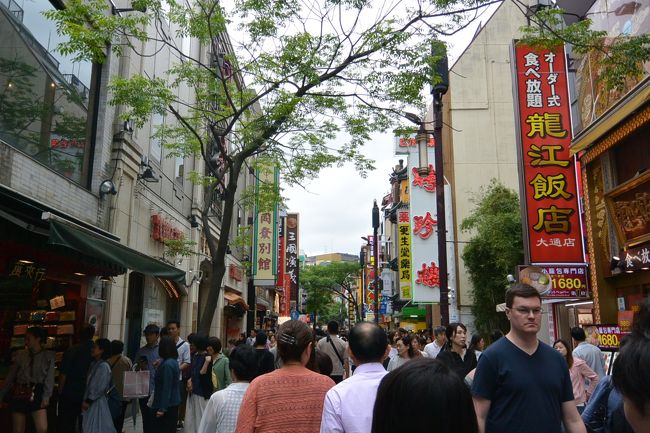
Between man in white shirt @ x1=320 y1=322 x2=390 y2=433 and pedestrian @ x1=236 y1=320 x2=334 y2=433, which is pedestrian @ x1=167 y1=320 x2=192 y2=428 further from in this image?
man in white shirt @ x1=320 y1=322 x2=390 y2=433

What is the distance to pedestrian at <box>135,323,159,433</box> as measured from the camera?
7.23 m

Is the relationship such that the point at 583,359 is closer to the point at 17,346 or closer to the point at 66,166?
the point at 17,346

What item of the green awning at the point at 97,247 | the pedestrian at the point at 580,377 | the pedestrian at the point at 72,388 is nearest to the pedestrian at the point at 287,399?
the green awning at the point at 97,247

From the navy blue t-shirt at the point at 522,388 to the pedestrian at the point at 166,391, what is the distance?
477 cm

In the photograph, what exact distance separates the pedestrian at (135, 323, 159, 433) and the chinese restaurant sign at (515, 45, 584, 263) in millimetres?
8786

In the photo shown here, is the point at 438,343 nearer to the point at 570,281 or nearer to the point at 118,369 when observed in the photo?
the point at 118,369

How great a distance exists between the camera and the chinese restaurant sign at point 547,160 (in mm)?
12938

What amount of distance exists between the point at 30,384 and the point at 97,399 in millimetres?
1157

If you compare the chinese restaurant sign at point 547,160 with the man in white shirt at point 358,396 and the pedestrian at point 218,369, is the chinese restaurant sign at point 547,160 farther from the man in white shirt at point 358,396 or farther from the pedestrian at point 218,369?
the man in white shirt at point 358,396

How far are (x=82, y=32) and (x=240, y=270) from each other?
68.3 feet

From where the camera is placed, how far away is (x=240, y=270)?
92.8ft

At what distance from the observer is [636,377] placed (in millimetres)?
1890

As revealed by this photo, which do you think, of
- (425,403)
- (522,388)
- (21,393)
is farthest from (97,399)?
(425,403)

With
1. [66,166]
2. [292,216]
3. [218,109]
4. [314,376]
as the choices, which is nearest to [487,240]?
[218,109]
